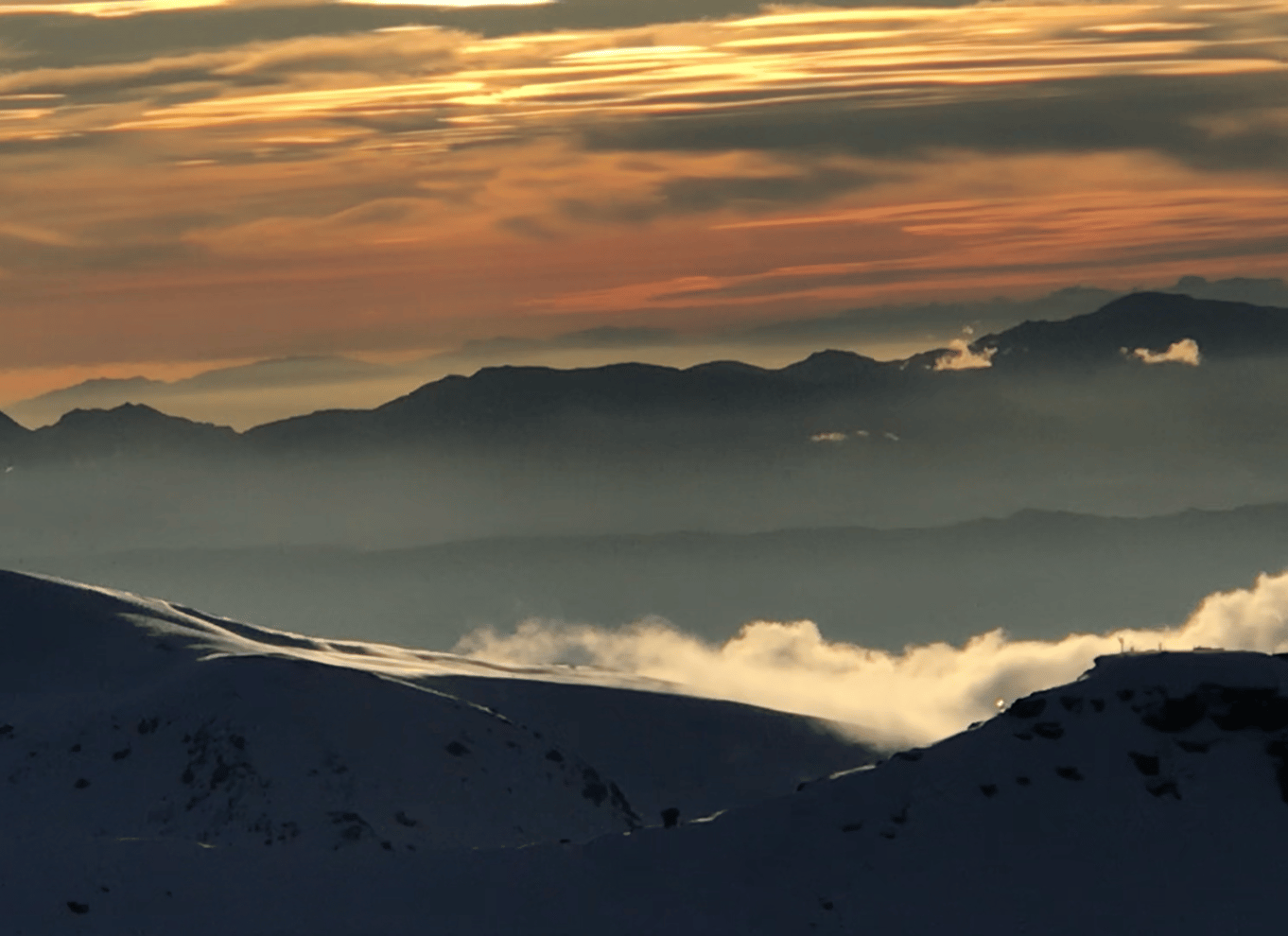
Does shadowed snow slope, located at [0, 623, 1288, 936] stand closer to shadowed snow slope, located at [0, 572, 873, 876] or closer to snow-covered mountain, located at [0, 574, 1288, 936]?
snow-covered mountain, located at [0, 574, 1288, 936]

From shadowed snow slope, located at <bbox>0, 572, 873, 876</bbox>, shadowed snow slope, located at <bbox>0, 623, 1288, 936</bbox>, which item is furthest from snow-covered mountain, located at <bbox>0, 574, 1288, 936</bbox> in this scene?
shadowed snow slope, located at <bbox>0, 572, 873, 876</bbox>

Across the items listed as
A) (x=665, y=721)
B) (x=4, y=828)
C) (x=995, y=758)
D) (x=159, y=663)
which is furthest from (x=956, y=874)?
(x=665, y=721)

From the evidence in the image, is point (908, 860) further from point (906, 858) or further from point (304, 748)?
point (304, 748)

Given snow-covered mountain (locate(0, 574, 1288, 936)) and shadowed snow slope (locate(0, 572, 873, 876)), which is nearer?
snow-covered mountain (locate(0, 574, 1288, 936))

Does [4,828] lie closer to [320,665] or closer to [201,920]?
[320,665]

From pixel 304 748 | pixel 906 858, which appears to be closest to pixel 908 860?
pixel 906 858

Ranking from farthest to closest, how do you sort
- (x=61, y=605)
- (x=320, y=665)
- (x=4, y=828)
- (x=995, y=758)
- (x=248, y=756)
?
(x=61, y=605)
(x=320, y=665)
(x=248, y=756)
(x=4, y=828)
(x=995, y=758)
